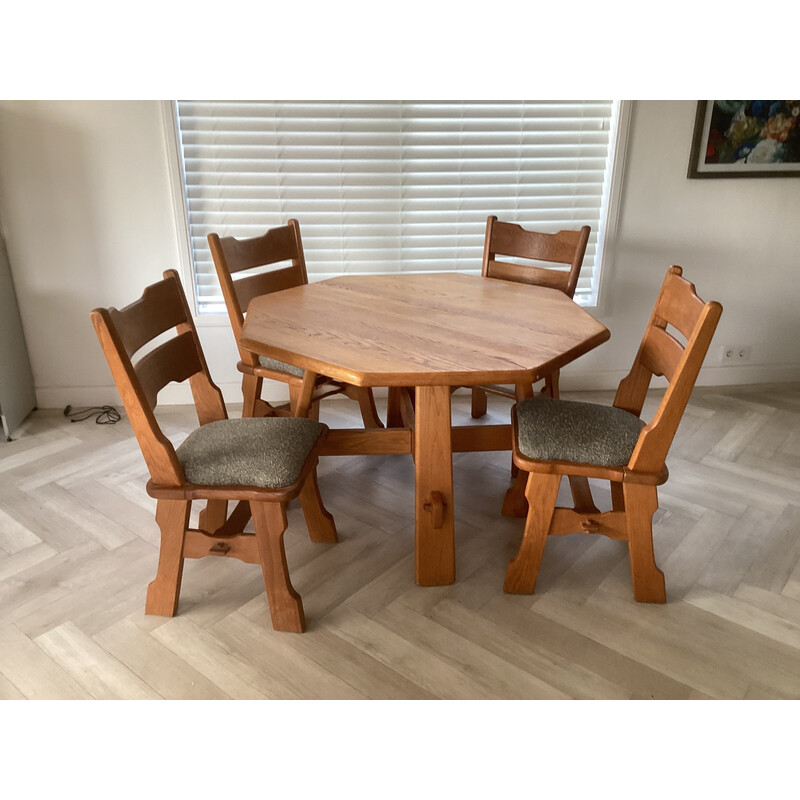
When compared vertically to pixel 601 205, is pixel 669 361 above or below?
below

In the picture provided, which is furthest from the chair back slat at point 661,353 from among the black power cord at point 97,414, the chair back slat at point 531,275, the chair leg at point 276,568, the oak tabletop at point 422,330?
the black power cord at point 97,414

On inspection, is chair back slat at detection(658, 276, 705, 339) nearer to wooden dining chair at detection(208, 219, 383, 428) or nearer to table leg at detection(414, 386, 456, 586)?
table leg at detection(414, 386, 456, 586)

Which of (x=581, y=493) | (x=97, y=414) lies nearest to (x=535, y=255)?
(x=581, y=493)

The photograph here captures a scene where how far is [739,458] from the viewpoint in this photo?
2795mm

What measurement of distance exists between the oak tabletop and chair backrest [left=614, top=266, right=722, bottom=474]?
0.52 feet

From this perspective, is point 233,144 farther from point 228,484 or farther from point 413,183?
point 228,484

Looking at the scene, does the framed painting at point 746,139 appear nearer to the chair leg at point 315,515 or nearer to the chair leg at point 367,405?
the chair leg at point 367,405

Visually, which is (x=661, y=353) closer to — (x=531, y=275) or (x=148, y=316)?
(x=531, y=275)

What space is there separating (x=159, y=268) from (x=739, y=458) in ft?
8.72

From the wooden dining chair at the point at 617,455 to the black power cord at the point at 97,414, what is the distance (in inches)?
78.7

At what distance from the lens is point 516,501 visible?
7.64 ft

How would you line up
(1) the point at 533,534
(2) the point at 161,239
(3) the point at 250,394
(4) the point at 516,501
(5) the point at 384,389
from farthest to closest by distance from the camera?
(5) the point at 384,389
(2) the point at 161,239
(3) the point at 250,394
(4) the point at 516,501
(1) the point at 533,534

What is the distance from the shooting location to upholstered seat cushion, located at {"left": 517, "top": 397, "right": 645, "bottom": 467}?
5.95ft

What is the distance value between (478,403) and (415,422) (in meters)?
1.18
